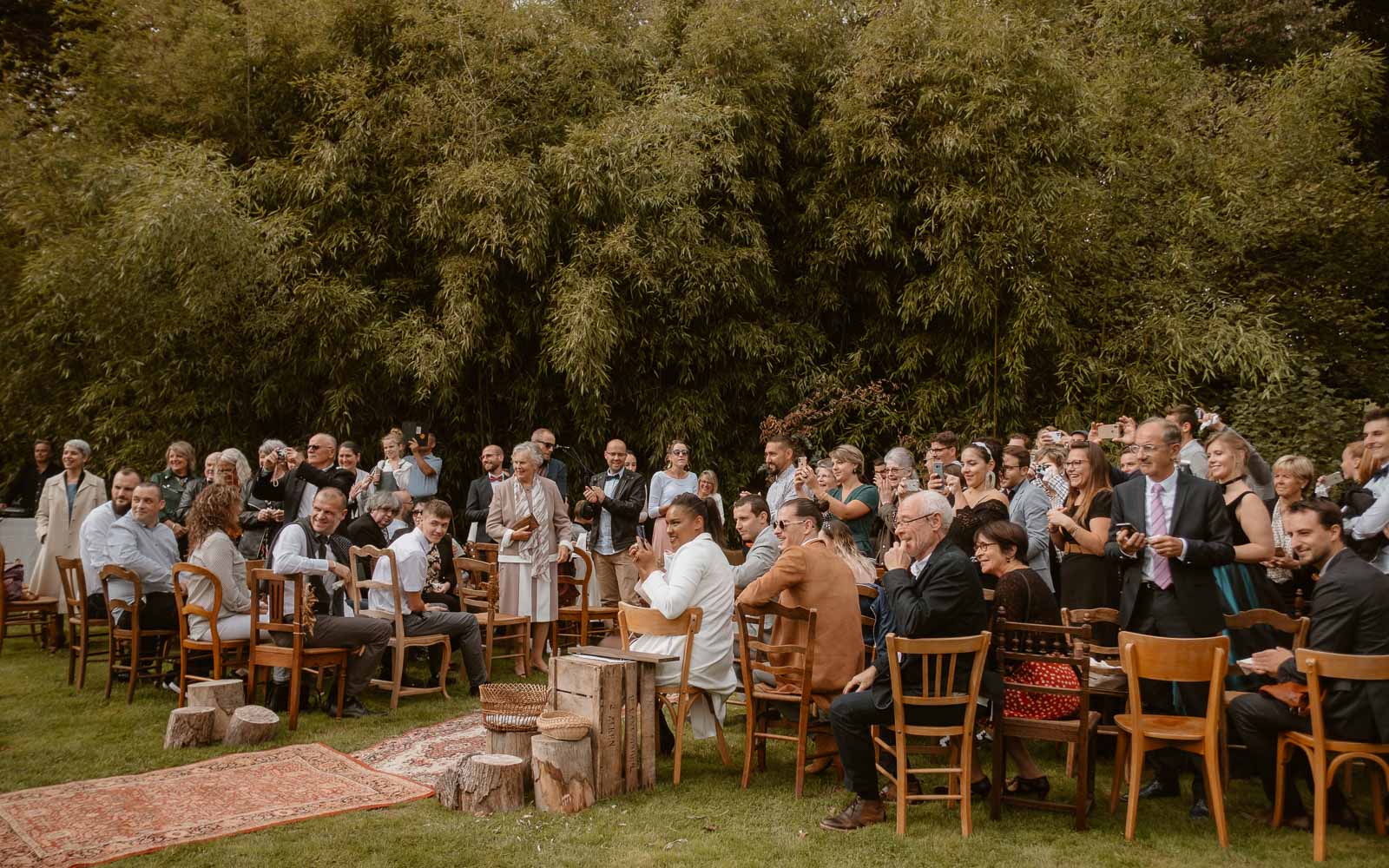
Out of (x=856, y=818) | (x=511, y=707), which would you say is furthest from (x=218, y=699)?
(x=856, y=818)

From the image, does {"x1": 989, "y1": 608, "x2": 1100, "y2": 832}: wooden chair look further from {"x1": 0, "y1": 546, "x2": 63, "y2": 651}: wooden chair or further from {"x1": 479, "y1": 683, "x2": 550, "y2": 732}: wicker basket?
{"x1": 0, "y1": 546, "x2": 63, "y2": 651}: wooden chair

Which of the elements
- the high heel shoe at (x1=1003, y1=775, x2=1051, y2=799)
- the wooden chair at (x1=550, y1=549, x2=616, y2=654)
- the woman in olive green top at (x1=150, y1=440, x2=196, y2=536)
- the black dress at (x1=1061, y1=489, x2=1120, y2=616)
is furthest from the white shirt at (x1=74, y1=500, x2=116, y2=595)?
the black dress at (x1=1061, y1=489, x2=1120, y2=616)

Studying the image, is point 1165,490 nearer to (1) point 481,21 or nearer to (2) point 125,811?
(2) point 125,811

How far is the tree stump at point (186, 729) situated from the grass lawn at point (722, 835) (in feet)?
0.24

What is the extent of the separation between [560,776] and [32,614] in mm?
5412

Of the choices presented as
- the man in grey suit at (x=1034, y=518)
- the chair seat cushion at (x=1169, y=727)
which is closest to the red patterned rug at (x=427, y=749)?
the chair seat cushion at (x=1169, y=727)

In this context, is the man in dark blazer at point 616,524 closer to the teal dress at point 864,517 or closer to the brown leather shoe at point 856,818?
the teal dress at point 864,517

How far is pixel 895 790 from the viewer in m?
3.98

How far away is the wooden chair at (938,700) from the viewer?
11.7 ft

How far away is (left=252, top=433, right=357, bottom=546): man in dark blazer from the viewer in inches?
255

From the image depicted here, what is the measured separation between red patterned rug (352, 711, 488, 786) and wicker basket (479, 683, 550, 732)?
0.33 metres

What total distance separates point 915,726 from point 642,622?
132 cm

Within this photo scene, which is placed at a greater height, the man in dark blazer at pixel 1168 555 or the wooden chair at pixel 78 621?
the man in dark blazer at pixel 1168 555

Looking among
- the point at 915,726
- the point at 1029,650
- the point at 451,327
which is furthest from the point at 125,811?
the point at 451,327
